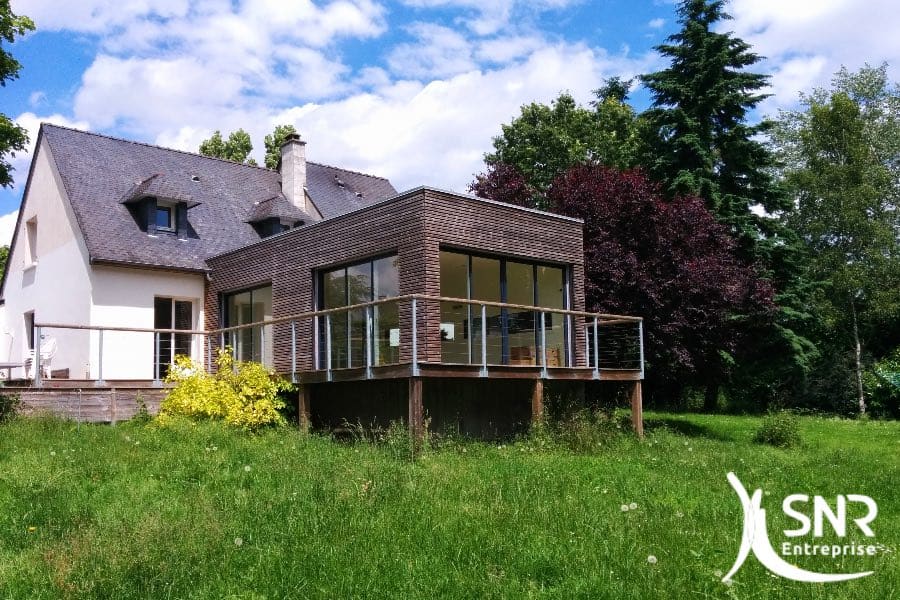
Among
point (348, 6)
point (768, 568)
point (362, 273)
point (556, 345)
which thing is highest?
point (348, 6)

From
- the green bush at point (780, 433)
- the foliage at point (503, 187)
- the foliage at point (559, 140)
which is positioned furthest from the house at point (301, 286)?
the foliage at point (559, 140)

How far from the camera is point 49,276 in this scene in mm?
21031

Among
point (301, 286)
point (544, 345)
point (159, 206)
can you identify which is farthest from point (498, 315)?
point (159, 206)

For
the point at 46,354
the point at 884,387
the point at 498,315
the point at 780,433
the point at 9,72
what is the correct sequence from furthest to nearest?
1. the point at 884,387
2. the point at 9,72
3. the point at 46,354
4. the point at 780,433
5. the point at 498,315

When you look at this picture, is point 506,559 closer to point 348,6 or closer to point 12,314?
point 348,6

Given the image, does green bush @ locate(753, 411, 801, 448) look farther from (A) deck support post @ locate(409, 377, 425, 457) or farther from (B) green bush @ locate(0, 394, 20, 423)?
(B) green bush @ locate(0, 394, 20, 423)

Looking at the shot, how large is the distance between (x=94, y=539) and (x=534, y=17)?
32.0ft

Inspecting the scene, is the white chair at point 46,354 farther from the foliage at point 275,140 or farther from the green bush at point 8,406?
the foliage at point 275,140

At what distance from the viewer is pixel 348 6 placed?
36.8 feet

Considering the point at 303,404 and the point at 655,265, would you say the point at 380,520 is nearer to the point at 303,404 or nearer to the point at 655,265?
the point at 303,404

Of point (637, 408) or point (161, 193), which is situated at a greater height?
point (161, 193)

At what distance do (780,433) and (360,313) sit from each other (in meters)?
8.73

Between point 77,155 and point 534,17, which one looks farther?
point 77,155

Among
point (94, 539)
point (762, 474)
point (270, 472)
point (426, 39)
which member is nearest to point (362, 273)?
point (426, 39)
